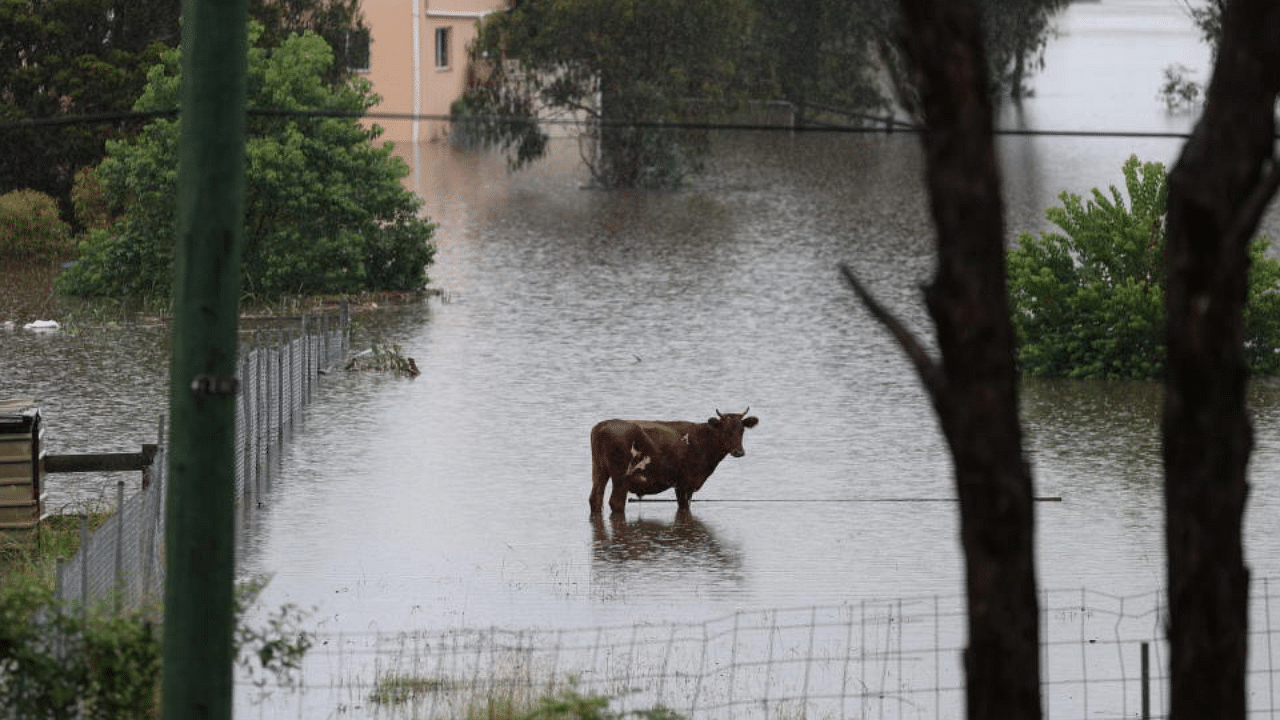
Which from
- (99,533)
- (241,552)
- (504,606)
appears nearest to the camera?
(99,533)

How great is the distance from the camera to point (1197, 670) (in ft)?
22.4

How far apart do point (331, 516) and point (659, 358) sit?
11.3 metres

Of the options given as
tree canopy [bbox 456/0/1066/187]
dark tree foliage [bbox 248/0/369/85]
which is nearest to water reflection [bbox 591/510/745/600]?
dark tree foliage [bbox 248/0/369/85]

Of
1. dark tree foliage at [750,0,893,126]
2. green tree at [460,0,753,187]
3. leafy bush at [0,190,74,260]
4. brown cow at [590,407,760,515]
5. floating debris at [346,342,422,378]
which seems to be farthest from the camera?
dark tree foliage at [750,0,893,126]

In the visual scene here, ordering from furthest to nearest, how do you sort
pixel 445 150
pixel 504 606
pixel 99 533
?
pixel 445 150 < pixel 504 606 < pixel 99 533

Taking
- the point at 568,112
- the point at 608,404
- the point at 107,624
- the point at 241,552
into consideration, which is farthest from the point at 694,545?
the point at 568,112

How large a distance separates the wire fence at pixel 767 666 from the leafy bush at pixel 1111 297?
1329 cm

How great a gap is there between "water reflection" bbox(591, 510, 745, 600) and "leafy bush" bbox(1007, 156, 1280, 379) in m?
10.7

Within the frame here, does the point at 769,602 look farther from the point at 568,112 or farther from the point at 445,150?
the point at 445,150

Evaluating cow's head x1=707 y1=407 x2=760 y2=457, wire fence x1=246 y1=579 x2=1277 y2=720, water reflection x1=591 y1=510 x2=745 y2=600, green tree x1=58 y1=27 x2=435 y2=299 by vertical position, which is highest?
green tree x1=58 y1=27 x2=435 y2=299

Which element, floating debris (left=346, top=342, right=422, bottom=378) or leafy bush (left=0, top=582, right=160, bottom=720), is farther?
floating debris (left=346, top=342, right=422, bottom=378)

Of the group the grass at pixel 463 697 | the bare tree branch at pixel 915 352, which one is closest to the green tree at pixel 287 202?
the grass at pixel 463 697

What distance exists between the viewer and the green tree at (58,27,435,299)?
36406 millimetres

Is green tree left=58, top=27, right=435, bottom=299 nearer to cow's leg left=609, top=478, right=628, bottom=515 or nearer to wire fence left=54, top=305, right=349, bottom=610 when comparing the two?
wire fence left=54, top=305, right=349, bottom=610
